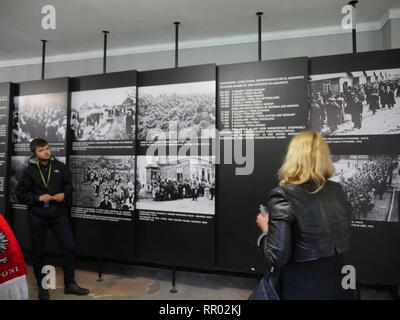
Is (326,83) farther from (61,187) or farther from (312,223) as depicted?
(61,187)

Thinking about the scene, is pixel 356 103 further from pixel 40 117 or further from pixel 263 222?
pixel 40 117

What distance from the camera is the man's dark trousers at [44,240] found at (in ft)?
9.82

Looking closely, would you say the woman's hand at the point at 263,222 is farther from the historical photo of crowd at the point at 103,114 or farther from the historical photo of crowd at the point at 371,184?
the historical photo of crowd at the point at 103,114

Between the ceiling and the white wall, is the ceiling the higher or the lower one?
the higher one

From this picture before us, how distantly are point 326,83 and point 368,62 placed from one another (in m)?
0.45

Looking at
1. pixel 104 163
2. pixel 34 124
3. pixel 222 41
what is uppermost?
pixel 222 41

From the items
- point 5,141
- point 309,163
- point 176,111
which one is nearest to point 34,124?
point 5,141

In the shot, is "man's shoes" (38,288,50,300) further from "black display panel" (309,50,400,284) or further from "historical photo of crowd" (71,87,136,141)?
"black display panel" (309,50,400,284)

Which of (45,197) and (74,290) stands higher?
(45,197)

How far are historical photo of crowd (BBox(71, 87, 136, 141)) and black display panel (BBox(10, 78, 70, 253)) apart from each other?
0.55ft

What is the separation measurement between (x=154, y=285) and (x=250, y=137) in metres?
2.15

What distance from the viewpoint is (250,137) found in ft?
10.2

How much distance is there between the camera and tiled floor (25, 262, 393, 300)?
3.13 m

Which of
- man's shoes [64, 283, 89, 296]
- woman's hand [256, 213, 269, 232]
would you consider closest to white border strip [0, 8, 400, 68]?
woman's hand [256, 213, 269, 232]
